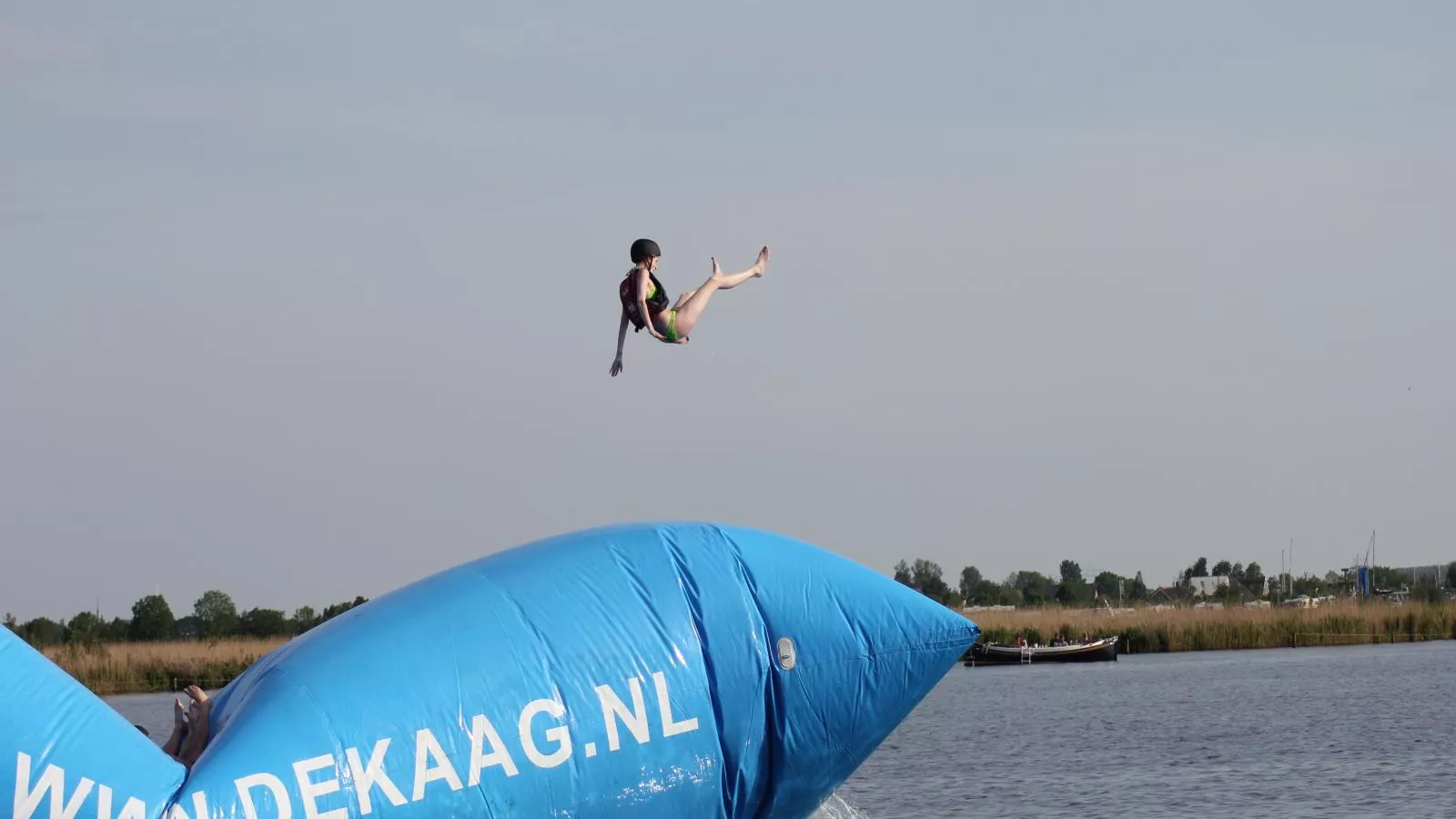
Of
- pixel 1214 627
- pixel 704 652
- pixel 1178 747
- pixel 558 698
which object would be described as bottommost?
pixel 1178 747

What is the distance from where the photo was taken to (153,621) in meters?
83.5

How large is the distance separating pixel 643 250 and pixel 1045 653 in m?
62.2

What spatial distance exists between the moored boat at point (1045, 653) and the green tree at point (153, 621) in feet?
124

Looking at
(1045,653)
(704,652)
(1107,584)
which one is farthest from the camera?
(1107,584)

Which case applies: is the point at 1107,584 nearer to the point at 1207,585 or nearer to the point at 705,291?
the point at 1207,585

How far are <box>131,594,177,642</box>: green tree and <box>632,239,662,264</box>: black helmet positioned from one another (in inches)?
2940

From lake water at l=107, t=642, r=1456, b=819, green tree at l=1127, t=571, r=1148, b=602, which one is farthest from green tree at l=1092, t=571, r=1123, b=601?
lake water at l=107, t=642, r=1456, b=819

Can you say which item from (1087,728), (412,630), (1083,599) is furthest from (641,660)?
(1083,599)

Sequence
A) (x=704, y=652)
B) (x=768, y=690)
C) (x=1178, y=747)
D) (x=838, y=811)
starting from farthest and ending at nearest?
(x=1178, y=747) < (x=838, y=811) < (x=768, y=690) < (x=704, y=652)

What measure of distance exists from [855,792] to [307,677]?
1950 cm

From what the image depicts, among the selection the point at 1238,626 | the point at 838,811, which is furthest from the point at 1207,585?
Answer: the point at 838,811

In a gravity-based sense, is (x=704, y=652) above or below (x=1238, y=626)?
below

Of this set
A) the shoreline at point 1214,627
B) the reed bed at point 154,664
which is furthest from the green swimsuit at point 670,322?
the shoreline at point 1214,627

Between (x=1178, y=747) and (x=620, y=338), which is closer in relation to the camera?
(x=620, y=338)
